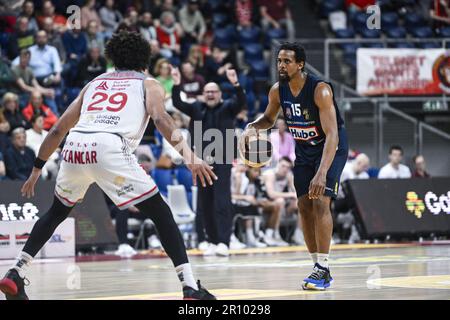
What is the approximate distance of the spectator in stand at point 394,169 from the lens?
18.5m

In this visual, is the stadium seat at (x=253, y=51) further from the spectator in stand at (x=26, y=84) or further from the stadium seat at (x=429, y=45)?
the spectator in stand at (x=26, y=84)

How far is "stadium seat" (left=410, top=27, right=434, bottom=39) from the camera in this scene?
24.0 m

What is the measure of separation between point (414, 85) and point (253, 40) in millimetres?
4028

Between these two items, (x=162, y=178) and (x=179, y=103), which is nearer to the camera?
(x=179, y=103)

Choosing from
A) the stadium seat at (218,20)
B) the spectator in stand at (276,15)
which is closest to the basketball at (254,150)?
the stadium seat at (218,20)

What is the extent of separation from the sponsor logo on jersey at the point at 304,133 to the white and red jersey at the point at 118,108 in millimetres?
2120

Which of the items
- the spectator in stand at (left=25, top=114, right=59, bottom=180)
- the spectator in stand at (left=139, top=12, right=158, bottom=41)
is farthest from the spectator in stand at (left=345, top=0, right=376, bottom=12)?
the spectator in stand at (left=25, top=114, right=59, bottom=180)

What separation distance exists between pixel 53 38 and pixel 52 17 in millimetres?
819

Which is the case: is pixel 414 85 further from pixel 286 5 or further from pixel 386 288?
pixel 386 288

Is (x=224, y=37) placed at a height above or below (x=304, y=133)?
above

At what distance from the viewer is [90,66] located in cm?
1823

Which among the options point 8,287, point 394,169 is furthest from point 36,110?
point 8,287

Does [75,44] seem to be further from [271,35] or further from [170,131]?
[170,131]

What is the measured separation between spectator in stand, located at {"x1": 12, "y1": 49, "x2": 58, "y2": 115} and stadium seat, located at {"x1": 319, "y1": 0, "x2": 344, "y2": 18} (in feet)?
30.3
